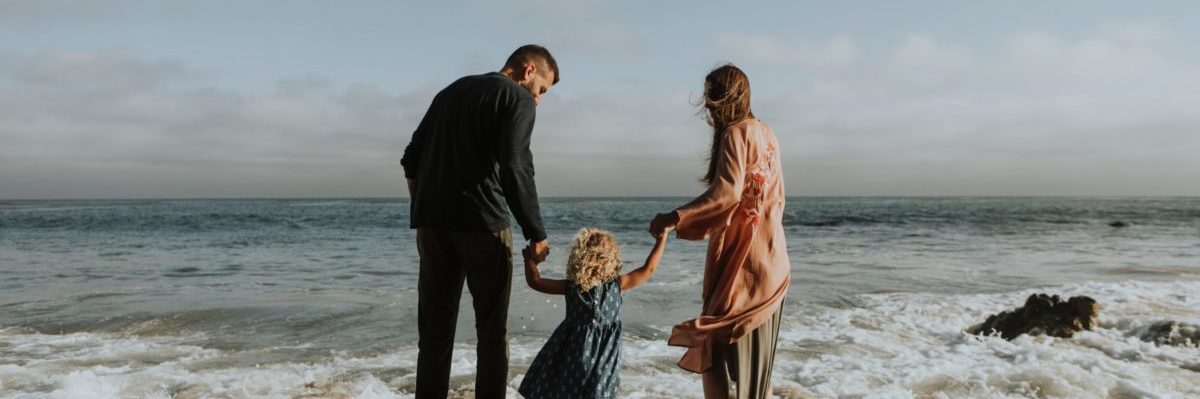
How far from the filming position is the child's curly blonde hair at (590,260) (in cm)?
337

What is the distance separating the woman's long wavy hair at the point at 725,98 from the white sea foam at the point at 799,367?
219cm

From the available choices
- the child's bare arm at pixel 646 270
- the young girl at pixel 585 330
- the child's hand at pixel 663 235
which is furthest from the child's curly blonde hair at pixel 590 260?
the child's hand at pixel 663 235

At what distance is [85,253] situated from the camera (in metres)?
16.0

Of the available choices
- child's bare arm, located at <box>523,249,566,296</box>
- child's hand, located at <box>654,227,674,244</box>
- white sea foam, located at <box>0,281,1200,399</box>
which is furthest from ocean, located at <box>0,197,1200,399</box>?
child's hand, located at <box>654,227,674,244</box>

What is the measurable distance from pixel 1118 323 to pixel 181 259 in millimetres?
14701

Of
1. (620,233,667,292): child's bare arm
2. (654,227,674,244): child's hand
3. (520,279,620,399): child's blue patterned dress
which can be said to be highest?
(654,227,674,244): child's hand

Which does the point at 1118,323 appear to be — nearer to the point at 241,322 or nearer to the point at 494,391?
the point at 494,391

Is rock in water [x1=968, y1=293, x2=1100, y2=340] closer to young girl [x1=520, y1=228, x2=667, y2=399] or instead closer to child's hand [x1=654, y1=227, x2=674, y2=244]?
young girl [x1=520, y1=228, x2=667, y2=399]

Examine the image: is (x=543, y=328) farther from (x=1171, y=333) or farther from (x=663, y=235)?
(x=1171, y=333)

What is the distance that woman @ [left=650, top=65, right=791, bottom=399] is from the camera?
2834mm

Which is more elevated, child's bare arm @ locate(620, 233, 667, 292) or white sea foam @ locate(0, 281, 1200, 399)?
child's bare arm @ locate(620, 233, 667, 292)

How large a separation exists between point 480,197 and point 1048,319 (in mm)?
5454

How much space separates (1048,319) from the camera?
6.51 metres

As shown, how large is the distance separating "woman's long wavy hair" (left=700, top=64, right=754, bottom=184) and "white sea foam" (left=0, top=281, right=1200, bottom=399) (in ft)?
7.19
